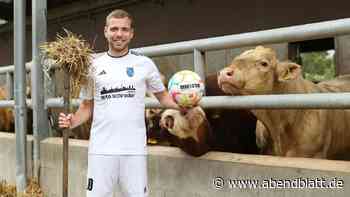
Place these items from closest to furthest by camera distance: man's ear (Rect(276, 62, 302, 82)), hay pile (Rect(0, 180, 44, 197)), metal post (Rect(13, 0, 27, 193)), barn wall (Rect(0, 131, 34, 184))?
man's ear (Rect(276, 62, 302, 82)) < hay pile (Rect(0, 180, 44, 197)) < metal post (Rect(13, 0, 27, 193)) < barn wall (Rect(0, 131, 34, 184))

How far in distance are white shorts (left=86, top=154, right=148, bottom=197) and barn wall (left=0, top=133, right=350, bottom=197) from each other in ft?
2.69

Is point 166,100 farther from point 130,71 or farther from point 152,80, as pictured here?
point 130,71

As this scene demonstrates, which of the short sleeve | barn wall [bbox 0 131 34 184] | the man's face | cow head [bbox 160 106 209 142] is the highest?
the man's face

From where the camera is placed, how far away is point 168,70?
7.47 metres

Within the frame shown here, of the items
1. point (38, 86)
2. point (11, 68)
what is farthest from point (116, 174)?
point (11, 68)

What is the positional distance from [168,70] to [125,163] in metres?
4.56

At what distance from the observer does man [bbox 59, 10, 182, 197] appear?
298cm

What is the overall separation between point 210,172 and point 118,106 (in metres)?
1.04

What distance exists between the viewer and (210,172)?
3.71 metres

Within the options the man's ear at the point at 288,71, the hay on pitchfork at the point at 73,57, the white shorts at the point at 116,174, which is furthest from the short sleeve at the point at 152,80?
the man's ear at the point at 288,71

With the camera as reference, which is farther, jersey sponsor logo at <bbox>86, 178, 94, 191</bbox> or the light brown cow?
the light brown cow

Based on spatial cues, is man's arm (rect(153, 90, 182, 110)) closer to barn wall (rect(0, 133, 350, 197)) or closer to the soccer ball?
the soccer ball

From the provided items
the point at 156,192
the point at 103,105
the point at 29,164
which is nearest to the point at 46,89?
the point at 29,164

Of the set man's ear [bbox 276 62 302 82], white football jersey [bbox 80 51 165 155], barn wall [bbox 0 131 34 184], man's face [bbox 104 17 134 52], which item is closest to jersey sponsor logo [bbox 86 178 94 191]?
white football jersey [bbox 80 51 165 155]
